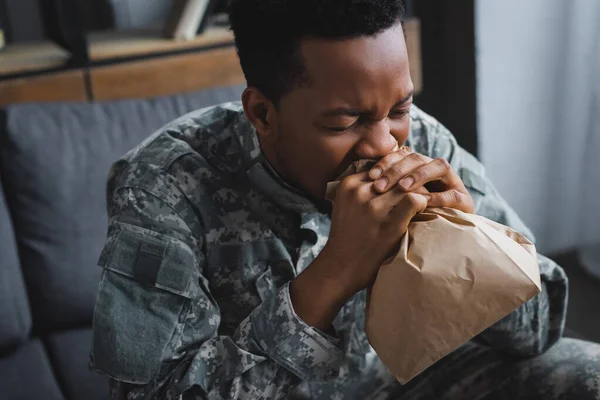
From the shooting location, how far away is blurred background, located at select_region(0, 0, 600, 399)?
5.76ft

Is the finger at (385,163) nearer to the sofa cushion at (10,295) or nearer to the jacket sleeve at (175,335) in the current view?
the jacket sleeve at (175,335)

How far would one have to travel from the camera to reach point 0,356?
1.74m

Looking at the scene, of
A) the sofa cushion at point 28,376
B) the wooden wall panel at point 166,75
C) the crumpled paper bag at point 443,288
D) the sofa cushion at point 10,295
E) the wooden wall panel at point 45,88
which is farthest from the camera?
the wooden wall panel at point 166,75

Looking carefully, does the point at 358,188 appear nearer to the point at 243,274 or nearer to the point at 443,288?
the point at 443,288

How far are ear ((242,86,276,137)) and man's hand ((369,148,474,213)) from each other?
7.7 inches

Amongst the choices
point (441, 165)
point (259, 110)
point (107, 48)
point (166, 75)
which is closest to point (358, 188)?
point (441, 165)

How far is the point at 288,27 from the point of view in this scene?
3.38 ft

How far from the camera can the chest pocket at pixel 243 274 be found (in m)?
1.18

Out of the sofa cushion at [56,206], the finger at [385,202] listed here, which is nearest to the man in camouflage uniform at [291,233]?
the finger at [385,202]

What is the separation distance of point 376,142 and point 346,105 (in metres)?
0.07

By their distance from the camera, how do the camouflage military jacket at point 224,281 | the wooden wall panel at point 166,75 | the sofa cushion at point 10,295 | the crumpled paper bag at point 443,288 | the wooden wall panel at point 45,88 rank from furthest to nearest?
the wooden wall panel at point 166,75, the wooden wall panel at point 45,88, the sofa cushion at point 10,295, the camouflage military jacket at point 224,281, the crumpled paper bag at point 443,288

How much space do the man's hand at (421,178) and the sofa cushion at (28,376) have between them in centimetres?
98

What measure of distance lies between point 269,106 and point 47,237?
884mm

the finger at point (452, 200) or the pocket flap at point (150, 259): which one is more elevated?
the finger at point (452, 200)
